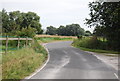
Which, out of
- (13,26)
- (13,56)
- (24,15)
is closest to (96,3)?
(13,56)

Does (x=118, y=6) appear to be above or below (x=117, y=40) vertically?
above

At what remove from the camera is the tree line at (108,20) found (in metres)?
35.1

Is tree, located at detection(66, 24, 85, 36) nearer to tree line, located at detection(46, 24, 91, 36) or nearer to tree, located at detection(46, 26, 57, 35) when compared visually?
tree line, located at detection(46, 24, 91, 36)

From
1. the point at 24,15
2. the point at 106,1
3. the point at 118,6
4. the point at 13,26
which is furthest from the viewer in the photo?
the point at 24,15

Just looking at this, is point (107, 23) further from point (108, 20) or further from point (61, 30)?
point (61, 30)

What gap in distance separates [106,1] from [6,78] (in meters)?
28.4

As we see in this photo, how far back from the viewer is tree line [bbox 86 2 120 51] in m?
35.1

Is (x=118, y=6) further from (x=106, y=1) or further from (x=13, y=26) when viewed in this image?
(x=13, y=26)

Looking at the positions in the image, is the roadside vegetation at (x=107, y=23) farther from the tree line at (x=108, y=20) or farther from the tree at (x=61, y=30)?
the tree at (x=61, y=30)

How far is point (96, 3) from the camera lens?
1602 inches

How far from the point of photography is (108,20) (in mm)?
37250

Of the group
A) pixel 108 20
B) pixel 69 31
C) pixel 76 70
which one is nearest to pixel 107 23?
pixel 108 20

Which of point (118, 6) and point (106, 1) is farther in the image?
point (106, 1)

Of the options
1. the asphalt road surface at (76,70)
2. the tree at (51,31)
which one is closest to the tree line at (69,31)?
the tree at (51,31)
